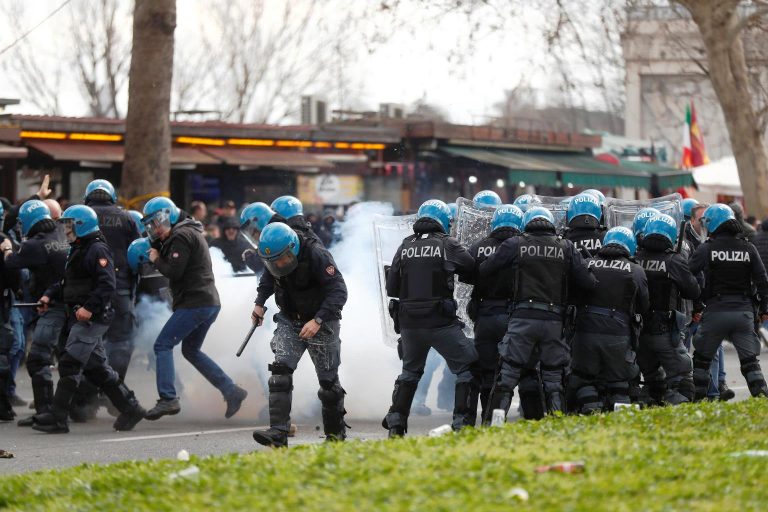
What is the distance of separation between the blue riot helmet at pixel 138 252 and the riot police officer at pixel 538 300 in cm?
344

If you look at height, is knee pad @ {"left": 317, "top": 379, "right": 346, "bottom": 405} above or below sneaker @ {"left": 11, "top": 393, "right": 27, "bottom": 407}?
above

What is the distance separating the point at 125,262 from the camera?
11.7 m

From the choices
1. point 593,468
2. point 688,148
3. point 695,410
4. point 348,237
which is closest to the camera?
point 593,468

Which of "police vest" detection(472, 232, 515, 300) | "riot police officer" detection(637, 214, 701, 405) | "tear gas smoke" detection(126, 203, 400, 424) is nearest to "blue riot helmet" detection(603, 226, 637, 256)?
"riot police officer" detection(637, 214, 701, 405)

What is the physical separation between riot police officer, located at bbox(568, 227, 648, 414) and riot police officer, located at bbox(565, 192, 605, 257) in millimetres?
411

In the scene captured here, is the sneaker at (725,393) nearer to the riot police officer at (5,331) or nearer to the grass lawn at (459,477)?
the grass lawn at (459,477)

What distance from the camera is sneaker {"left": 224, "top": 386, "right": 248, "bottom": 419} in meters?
10.9

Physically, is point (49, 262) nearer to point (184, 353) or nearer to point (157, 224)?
point (157, 224)

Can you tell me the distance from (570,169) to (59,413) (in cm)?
2228

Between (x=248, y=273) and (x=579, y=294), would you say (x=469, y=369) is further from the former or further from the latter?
(x=248, y=273)

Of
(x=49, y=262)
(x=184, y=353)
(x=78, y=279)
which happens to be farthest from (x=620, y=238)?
(x=49, y=262)

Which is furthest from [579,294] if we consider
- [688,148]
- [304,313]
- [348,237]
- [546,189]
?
[688,148]

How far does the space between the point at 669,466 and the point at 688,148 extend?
100 feet

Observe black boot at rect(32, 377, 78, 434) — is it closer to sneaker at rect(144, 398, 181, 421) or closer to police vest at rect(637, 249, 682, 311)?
sneaker at rect(144, 398, 181, 421)
